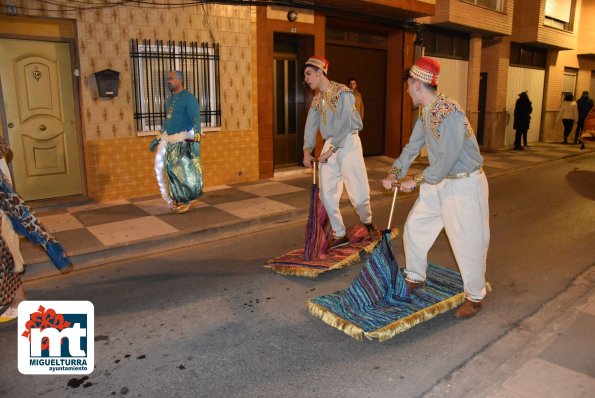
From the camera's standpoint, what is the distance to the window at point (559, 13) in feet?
60.5

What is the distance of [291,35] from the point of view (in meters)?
11.1

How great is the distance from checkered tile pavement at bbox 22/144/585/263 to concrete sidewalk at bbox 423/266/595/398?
4.26m

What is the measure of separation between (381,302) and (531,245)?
3.11 meters

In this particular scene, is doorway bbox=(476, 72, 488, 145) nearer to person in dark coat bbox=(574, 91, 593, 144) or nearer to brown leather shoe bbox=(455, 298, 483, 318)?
person in dark coat bbox=(574, 91, 593, 144)

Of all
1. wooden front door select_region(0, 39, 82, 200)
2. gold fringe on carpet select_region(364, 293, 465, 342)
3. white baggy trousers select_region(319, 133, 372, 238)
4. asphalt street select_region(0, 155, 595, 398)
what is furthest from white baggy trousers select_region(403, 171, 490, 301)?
wooden front door select_region(0, 39, 82, 200)

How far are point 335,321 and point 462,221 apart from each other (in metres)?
1.29

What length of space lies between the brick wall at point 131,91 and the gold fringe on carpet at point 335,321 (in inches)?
220

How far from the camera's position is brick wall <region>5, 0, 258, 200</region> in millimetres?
8109

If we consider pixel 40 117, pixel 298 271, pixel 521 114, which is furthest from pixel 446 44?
pixel 298 271

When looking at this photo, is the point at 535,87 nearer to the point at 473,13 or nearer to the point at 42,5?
the point at 473,13

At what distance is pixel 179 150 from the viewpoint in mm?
7801

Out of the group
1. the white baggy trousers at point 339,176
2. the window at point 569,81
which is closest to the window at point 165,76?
the white baggy trousers at point 339,176

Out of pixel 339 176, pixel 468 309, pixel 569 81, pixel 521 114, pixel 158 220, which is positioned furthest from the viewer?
pixel 569 81

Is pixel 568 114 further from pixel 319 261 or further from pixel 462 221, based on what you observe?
pixel 462 221
